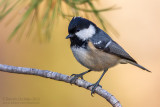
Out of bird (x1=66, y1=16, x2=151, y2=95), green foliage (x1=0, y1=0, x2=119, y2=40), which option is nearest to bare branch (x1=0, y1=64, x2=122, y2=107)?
green foliage (x1=0, y1=0, x2=119, y2=40)

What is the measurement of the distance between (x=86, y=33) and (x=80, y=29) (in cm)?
4

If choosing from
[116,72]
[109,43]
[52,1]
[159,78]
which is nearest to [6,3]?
[52,1]

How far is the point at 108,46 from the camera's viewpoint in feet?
4.50

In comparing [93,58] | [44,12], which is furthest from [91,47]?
[44,12]

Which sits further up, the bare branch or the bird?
the bird

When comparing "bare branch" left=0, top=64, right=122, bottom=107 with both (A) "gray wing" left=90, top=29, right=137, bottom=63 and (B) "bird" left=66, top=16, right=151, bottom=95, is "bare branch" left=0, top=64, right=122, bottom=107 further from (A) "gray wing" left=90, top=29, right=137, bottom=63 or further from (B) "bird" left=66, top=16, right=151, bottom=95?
(A) "gray wing" left=90, top=29, right=137, bottom=63

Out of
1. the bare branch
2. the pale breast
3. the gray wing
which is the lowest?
the bare branch

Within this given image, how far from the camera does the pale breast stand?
126cm

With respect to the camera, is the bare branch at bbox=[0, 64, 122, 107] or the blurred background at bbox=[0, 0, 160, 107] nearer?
the bare branch at bbox=[0, 64, 122, 107]

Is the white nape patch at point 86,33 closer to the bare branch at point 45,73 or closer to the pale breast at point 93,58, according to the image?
the pale breast at point 93,58

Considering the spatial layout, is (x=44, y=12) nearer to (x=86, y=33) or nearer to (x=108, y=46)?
(x=86, y=33)

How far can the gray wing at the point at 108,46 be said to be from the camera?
4.35 feet

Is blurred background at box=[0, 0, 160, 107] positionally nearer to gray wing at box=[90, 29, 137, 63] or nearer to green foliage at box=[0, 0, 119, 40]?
gray wing at box=[90, 29, 137, 63]

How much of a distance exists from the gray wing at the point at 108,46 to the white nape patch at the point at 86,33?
0.02 meters
